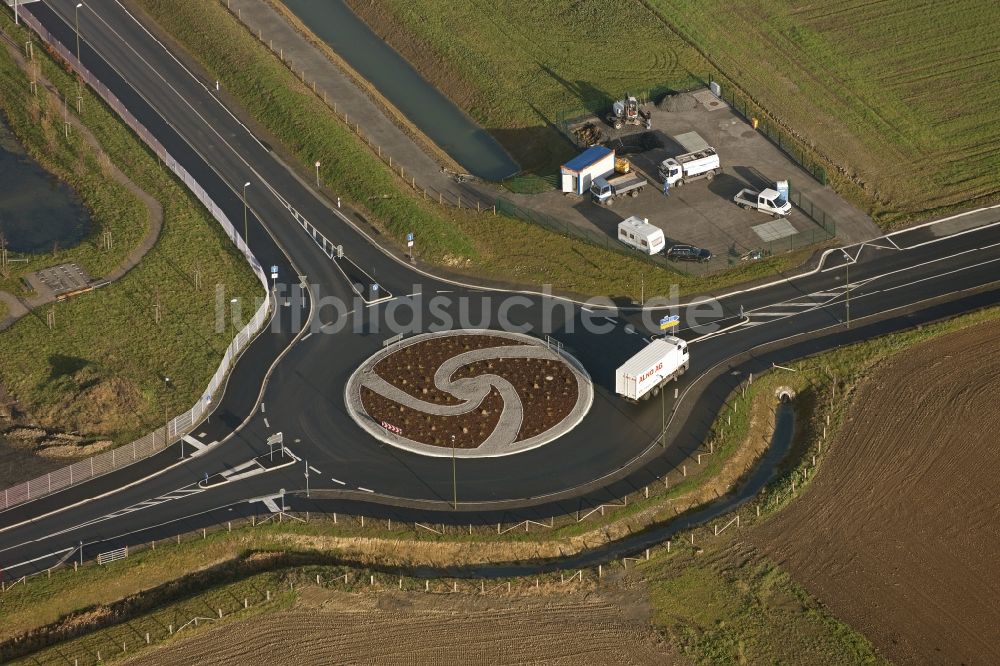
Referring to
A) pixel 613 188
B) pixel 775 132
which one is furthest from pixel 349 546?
pixel 775 132

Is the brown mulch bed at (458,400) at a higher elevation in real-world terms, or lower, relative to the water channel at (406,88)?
lower

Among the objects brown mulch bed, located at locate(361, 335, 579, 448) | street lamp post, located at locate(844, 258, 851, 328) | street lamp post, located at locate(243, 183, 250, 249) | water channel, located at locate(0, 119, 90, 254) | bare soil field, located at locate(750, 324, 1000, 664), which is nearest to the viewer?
bare soil field, located at locate(750, 324, 1000, 664)

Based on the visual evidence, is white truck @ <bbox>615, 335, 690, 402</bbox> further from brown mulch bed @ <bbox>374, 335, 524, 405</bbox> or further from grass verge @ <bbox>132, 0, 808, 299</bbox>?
grass verge @ <bbox>132, 0, 808, 299</bbox>

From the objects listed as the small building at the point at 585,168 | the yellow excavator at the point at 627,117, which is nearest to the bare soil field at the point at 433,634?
the small building at the point at 585,168

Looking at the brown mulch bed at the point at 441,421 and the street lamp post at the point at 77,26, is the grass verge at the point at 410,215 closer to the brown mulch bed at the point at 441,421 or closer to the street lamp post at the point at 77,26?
the street lamp post at the point at 77,26

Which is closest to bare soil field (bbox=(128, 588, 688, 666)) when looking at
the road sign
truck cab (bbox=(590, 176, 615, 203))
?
the road sign

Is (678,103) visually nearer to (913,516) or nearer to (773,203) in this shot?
(773,203)
